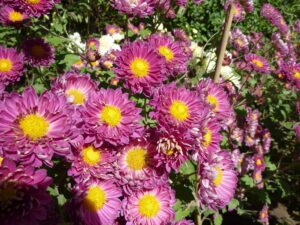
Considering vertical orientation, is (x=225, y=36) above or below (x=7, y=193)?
above

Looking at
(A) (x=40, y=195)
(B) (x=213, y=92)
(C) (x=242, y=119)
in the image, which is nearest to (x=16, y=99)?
(A) (x=40, y=195)

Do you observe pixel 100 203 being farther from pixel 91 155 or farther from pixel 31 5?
pixel 31 5

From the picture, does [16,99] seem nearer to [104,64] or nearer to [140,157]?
[140,157]

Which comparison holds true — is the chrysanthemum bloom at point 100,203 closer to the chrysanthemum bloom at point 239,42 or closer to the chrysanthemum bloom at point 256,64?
the chrysanthemum bloom at point 256,64

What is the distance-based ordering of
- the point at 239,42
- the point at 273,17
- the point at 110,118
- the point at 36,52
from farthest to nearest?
the point at 273,17, the point at 239,42, the point at 36,52, the point at 110,118

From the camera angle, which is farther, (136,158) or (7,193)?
(136,158)

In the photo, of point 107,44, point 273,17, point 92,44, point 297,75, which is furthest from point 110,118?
point 273,17
